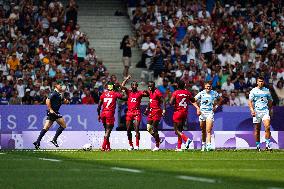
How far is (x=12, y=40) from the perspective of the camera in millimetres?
35781

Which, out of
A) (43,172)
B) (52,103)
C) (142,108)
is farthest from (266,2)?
(43,172)

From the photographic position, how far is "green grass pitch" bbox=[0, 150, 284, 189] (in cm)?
1380

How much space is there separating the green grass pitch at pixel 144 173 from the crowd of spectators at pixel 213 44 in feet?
46.6

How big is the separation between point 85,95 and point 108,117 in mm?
5983

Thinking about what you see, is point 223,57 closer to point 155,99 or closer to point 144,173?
point 155,99

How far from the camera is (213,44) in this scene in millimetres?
39531

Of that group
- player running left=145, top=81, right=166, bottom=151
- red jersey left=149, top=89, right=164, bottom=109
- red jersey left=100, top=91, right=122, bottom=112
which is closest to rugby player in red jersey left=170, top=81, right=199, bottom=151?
player running left=145, top=81, right=166, bottom=151

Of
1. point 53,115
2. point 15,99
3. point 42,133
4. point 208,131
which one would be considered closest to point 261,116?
Result: point 208,131

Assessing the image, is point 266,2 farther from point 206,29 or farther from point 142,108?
point 142,108

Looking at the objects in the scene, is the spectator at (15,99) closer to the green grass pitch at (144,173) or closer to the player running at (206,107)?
the player running at (206,107)

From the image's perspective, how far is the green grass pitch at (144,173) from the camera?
13.8 metres

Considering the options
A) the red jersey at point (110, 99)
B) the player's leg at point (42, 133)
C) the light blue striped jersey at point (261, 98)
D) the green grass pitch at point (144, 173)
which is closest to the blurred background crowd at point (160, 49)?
the player's leg at point (42, 133)

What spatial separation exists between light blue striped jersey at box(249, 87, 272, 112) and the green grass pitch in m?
5.56

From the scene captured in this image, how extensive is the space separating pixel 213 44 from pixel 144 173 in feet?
77.1
